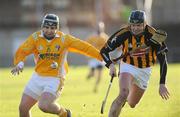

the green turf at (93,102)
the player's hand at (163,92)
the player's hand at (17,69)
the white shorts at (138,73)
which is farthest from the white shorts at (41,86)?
the green turf at (93,102)

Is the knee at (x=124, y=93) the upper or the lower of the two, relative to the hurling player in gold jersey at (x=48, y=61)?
lower

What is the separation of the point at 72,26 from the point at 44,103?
48.5 meters

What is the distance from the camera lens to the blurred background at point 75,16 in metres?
59.2

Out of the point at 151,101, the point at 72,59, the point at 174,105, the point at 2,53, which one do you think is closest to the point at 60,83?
the point at 174,105

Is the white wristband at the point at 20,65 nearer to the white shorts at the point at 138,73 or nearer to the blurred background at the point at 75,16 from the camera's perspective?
the white shorts at the point at 138,73

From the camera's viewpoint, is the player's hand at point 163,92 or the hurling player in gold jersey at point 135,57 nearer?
the player's hand at point 163,92

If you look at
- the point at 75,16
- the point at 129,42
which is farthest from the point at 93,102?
the point at 75,16

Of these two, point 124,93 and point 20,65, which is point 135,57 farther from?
point 20,65

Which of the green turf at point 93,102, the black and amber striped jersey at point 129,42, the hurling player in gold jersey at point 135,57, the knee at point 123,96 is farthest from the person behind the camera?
the green turf at point 93,102

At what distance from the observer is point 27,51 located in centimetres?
1225

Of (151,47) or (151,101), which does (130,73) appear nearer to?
(151,47)

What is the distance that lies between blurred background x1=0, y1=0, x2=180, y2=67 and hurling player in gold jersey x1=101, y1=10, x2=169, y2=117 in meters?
45.3

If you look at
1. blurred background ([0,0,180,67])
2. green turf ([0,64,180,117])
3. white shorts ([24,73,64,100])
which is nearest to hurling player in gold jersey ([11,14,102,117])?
white shorts ([24,73,64,100])

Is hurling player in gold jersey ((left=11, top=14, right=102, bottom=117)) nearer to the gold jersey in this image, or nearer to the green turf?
the gold jersey
